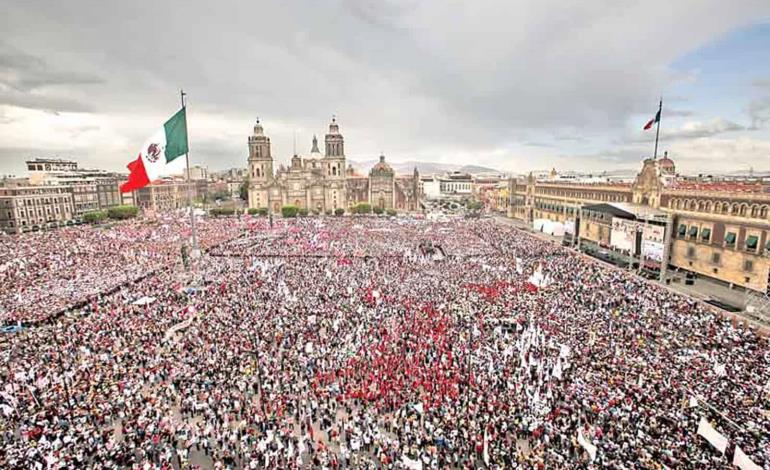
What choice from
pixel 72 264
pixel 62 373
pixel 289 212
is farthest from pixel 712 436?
pixel 289 212

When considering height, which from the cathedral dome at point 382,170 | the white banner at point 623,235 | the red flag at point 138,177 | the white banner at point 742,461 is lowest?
the white banner at point 742,461

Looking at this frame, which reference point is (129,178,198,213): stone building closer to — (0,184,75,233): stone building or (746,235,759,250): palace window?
(0,184,75,233): stone building

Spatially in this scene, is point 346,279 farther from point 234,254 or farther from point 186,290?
point 234,254

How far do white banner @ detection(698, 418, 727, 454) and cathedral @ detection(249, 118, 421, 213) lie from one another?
86502mm

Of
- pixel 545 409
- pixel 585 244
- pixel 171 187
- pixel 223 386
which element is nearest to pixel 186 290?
pixel 223 386

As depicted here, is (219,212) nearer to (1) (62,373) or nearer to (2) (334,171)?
(2) (334,171)

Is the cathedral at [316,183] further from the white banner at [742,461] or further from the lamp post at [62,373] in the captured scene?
the white banner at [742,461]

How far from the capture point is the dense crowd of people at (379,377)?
11457 mm

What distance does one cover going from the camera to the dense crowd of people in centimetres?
1146

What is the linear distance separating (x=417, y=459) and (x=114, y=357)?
44.5ft

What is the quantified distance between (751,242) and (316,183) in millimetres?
81513

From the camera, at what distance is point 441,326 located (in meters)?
19.9

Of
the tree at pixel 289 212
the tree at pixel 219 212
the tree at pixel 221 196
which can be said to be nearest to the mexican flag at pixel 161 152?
the tree at pixel 289 212

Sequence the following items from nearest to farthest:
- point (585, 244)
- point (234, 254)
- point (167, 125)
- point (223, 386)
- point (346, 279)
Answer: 1. point (223, 386)
2. point (167, 125)
3. point (346, 279)
4. point (234, 254)
5. point (585, 244)
